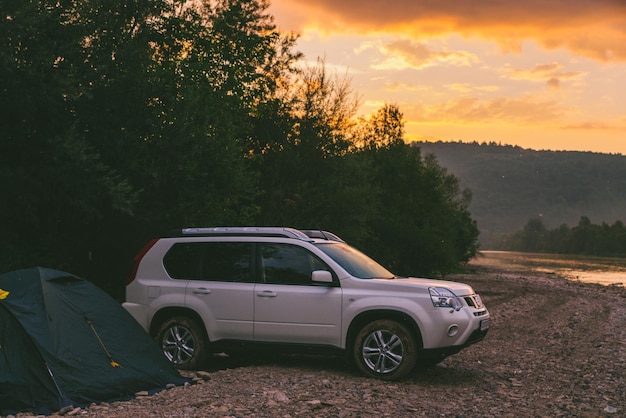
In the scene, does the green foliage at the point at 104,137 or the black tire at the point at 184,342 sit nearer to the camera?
the black tire at the point at 184,342

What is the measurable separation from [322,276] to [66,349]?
3.70 metres

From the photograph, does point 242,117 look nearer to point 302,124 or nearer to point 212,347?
point 302,124

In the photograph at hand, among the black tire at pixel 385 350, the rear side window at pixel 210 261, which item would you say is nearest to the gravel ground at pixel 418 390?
the black tire at pixel 385 350

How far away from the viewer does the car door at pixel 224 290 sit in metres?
12.0

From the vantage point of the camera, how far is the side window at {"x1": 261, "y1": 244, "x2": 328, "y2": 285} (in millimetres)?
11820

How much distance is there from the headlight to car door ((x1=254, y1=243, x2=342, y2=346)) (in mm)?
1375

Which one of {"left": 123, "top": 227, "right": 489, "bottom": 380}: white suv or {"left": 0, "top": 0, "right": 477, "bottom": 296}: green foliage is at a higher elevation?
{"left": 0, "top": 0, "right": 477, "bottom": 296}: green foliage

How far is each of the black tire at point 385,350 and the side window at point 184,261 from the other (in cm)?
297

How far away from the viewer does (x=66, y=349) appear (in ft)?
32.9

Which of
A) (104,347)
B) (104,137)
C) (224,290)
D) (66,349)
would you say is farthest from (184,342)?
(104,137)

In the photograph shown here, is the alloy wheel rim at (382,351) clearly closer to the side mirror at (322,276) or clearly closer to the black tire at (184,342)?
the side mirror at (322,276)

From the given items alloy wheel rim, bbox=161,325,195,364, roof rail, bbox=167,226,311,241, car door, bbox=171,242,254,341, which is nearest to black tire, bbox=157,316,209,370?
alloy wheel rim, bbox=161,325,195,364

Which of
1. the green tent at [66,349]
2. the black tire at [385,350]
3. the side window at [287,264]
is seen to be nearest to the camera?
the green tent at [66,349]

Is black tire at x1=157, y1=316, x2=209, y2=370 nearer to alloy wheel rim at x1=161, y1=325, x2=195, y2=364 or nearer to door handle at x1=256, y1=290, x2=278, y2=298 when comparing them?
alloy wheel rim at x1=161, y1=325, x2=195, y2=364
